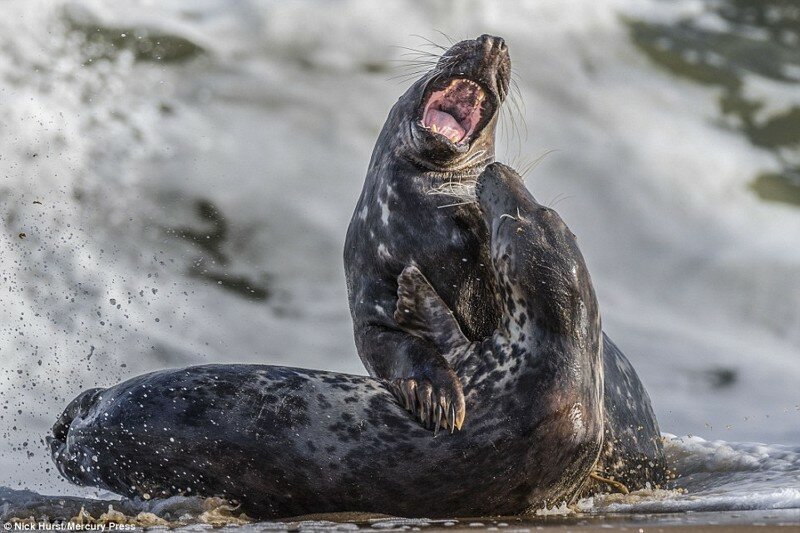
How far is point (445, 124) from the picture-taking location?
807 centimetres

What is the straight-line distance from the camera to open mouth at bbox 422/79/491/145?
26.2ft

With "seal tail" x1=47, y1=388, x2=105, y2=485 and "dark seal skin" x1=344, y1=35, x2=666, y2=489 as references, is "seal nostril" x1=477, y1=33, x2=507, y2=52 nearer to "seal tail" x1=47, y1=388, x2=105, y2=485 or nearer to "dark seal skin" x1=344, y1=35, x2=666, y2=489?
"dark seal skin" x1=344, y1=35, x2=666, y2=489

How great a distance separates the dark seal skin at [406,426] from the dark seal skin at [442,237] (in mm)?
312

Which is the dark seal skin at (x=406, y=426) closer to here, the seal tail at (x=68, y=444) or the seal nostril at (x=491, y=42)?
the seal tail at (x=68, y=444)

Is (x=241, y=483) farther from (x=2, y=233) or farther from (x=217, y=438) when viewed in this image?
(x=2, y=233)

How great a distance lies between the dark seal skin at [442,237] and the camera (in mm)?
7137

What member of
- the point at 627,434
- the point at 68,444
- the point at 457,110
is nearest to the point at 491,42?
the point at 457,110

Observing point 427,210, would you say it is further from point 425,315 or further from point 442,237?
point 425,315

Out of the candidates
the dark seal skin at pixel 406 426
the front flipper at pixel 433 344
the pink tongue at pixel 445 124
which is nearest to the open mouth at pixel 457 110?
the pink tongue at pixel 445 124

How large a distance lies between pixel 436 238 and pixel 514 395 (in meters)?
1.47

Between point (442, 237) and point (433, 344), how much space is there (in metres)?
0.80

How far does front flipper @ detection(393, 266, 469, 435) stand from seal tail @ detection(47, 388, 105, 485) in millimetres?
1680

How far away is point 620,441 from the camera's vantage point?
24.1 ft

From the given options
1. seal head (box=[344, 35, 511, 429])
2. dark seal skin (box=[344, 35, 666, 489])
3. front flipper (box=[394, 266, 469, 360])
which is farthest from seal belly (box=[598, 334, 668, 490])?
front flipper (box=[394, 266, 469, 360])
